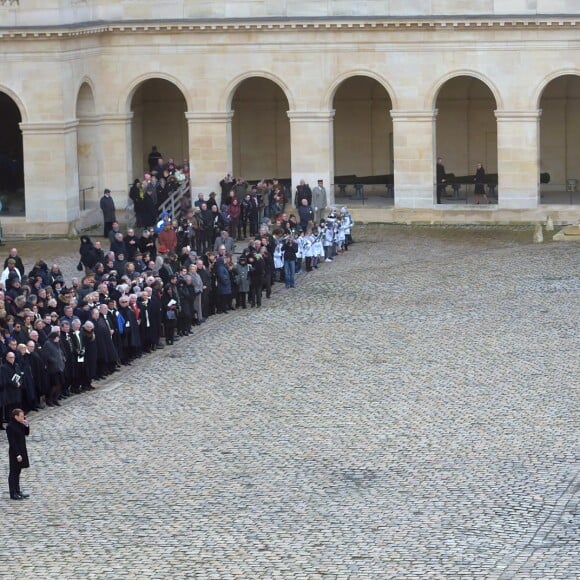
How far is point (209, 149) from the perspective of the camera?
196 feet

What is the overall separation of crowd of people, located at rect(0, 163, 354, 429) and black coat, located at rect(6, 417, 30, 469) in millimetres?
4417

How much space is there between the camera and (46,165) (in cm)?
5678

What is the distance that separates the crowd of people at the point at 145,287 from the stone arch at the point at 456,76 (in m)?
4.47

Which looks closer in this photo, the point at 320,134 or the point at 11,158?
the point at 320,134

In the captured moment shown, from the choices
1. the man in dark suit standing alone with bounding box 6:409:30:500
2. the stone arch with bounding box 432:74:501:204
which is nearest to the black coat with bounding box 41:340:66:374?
the man in dark suit standing alone with bounding box 6:409:30:500

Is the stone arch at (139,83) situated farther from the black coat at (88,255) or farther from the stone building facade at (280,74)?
the black coat at (88,255)

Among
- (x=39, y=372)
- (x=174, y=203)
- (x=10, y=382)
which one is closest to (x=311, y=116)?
(x=174, y=203)

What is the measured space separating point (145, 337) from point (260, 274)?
553 centimetres

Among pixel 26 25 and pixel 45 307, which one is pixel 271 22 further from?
pixel 45 307

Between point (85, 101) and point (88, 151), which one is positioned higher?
point (85, 101)

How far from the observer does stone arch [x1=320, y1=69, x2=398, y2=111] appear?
58.4m

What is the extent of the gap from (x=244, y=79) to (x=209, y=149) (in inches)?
91.6

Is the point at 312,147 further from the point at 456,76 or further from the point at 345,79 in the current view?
the point at 456,76

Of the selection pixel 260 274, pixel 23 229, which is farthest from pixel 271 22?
pixel 260 274
